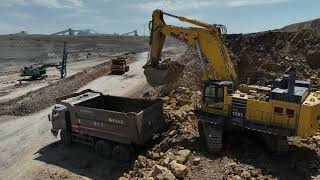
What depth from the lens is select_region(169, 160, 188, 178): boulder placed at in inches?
534

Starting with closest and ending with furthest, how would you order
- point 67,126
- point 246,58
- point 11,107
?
point 67,126, point 11,107, point 246,58

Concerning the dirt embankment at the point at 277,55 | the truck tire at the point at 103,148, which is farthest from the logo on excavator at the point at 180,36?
the dirt embankment at the point at 277,55

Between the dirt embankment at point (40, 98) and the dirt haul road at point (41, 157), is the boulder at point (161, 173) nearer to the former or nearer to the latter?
the dirt haul road at point (41, 157)

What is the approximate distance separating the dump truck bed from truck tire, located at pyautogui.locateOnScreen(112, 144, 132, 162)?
31 centimetres

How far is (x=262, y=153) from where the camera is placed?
1523 cm

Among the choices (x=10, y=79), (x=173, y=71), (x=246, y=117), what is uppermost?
(x=173, y=71)

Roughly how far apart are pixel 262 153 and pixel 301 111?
2279mm

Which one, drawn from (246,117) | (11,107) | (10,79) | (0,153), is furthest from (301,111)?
(10,79)

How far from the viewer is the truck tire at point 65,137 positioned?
62.2ft

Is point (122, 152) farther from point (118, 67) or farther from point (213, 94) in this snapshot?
point (118, 67)

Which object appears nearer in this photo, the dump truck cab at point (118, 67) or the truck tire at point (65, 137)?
the truck tire at point (65, 137)

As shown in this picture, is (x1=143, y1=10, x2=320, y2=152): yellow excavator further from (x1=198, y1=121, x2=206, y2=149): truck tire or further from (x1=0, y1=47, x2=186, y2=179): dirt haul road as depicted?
(x1=0, y1=47, x2=186, y2=179): dirt haul road

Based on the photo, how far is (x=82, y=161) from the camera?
1745cm

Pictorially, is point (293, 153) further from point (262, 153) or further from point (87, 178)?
point (87, 178)
